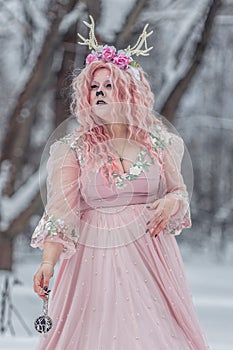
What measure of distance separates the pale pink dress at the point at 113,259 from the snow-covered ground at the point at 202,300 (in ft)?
5.37

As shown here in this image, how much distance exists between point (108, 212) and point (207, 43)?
228cm

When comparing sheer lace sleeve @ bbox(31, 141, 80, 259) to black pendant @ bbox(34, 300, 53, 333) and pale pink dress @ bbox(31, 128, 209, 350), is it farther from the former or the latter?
black pendant @ bbox(34, 300, 53, 333)

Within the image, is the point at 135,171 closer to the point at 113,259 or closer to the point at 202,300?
the point at 113,259

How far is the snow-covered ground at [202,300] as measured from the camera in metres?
3.99

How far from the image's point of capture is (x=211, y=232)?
17.5ft

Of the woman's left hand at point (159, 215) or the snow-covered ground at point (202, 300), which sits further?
the snow-covered ground at point (202, 300)

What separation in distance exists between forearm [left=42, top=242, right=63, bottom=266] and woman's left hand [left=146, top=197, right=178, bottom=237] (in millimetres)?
215

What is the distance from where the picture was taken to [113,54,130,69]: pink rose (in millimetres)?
2299

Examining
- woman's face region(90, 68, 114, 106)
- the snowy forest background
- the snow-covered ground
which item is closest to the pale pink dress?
woman's face region(90, 68, 114, 106)

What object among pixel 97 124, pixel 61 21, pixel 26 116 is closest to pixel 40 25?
pixel 61 21

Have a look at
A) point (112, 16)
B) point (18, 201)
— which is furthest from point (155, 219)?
point (112, 16)

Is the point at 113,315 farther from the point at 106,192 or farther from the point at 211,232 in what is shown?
the point at 211,232

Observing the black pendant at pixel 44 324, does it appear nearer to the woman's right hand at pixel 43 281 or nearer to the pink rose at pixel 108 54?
the woman's right hand at pixel 43 281

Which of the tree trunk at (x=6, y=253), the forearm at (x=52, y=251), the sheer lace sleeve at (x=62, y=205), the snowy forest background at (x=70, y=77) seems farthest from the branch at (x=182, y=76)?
the forearm at (x=52, y=251)
